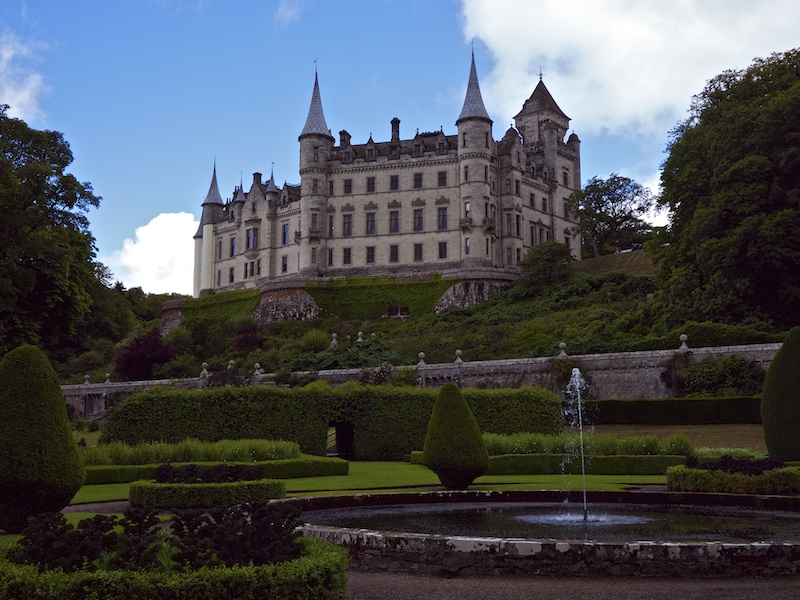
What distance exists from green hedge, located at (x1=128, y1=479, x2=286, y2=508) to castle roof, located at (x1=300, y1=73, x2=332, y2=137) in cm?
5644

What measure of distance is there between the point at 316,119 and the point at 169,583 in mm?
66116

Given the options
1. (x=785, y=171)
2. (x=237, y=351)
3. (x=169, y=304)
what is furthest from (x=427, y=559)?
(x=169, y=304)

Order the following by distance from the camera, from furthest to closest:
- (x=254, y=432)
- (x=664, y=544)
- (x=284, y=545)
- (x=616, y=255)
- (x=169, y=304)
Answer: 1. (x=169, y=304)
2. (x=616, y=255)
3. (x=254, y=432)
4. (x=664, y=544)
5. (x=284, y=545)

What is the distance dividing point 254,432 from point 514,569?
19.7 m

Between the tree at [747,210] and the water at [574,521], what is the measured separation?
24265 mm

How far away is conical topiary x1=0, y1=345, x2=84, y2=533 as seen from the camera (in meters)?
11.7

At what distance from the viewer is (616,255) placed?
2458 inches

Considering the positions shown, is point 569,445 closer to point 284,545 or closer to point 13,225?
point 284,545

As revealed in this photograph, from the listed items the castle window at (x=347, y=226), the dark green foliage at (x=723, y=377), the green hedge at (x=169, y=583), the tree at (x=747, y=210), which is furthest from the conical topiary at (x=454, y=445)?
the castle window at (x=347, y=226)

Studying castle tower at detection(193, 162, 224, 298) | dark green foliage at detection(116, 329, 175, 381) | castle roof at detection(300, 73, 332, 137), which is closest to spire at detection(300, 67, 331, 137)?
castle roof at detection(300, 73, 332, 137)

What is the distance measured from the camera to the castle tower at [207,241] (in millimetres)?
79875

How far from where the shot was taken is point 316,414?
2883 cm

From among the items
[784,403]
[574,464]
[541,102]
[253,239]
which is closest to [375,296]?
[253,239]

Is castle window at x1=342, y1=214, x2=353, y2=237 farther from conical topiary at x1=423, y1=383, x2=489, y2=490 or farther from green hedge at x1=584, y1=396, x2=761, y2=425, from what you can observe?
conical topiary at x1=423, y1=383, x2=489, y2=490
